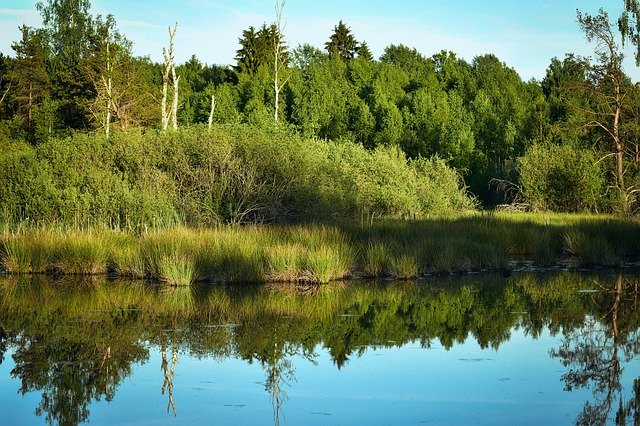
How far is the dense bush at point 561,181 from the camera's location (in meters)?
35.2

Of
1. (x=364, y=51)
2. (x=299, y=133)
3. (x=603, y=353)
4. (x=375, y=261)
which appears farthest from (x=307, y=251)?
(x=364, y=51)

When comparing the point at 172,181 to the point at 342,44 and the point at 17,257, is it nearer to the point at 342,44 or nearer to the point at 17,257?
the point at 17,257

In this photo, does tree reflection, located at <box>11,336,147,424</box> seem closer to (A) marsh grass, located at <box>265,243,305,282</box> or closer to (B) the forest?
(A) marsh grass, located at <box>265,243,305,282</box>

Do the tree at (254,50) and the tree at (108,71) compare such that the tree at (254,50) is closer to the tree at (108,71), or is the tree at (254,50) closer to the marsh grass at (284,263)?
the tree at (108,71)

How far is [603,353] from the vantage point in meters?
10.8

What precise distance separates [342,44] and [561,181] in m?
31.1

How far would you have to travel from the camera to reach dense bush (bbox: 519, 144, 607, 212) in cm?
3522

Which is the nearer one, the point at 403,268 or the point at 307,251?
the point at 307,251

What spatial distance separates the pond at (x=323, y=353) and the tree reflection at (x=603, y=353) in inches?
1.0

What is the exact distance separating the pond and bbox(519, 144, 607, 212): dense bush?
1942 cm

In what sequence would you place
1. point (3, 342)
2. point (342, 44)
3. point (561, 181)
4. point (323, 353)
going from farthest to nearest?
point (342, 44) → point (561, 181) → point (3, 342) → point (323, 353)

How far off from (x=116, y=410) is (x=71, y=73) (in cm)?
4150

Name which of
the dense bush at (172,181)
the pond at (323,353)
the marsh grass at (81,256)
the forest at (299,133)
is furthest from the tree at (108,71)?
the pond at (323,353)

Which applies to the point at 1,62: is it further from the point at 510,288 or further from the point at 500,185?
the point at 510,288
